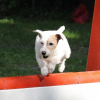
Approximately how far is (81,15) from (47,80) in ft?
33.5

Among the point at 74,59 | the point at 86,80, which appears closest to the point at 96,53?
the point at 86,80

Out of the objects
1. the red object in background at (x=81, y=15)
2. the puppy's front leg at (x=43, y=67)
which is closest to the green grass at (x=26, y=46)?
the red object in background at (x=81, y=15)

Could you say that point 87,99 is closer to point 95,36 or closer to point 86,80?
point 86,80

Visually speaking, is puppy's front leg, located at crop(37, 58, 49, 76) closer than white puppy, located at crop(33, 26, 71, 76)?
Yes

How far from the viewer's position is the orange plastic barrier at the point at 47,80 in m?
3.30

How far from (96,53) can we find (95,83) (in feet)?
3.50

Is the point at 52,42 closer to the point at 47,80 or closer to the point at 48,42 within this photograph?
the point at 48,42

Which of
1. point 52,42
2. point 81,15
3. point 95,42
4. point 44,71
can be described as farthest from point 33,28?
point 44,71

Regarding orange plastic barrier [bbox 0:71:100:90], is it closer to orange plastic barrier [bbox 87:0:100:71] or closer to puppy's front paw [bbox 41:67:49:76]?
puppy's front paw [bbox 41:67:49:76]

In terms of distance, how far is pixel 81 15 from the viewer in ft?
44.2

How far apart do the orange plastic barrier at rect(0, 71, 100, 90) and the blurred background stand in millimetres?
2471

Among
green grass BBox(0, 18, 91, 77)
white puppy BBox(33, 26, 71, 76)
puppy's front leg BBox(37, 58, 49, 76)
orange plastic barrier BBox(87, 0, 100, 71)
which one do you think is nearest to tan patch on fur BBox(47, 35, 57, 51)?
white puppy BBox(33, 26, 71, 76)

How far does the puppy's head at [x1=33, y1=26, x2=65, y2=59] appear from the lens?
3896 mm

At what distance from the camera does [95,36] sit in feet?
15.7
